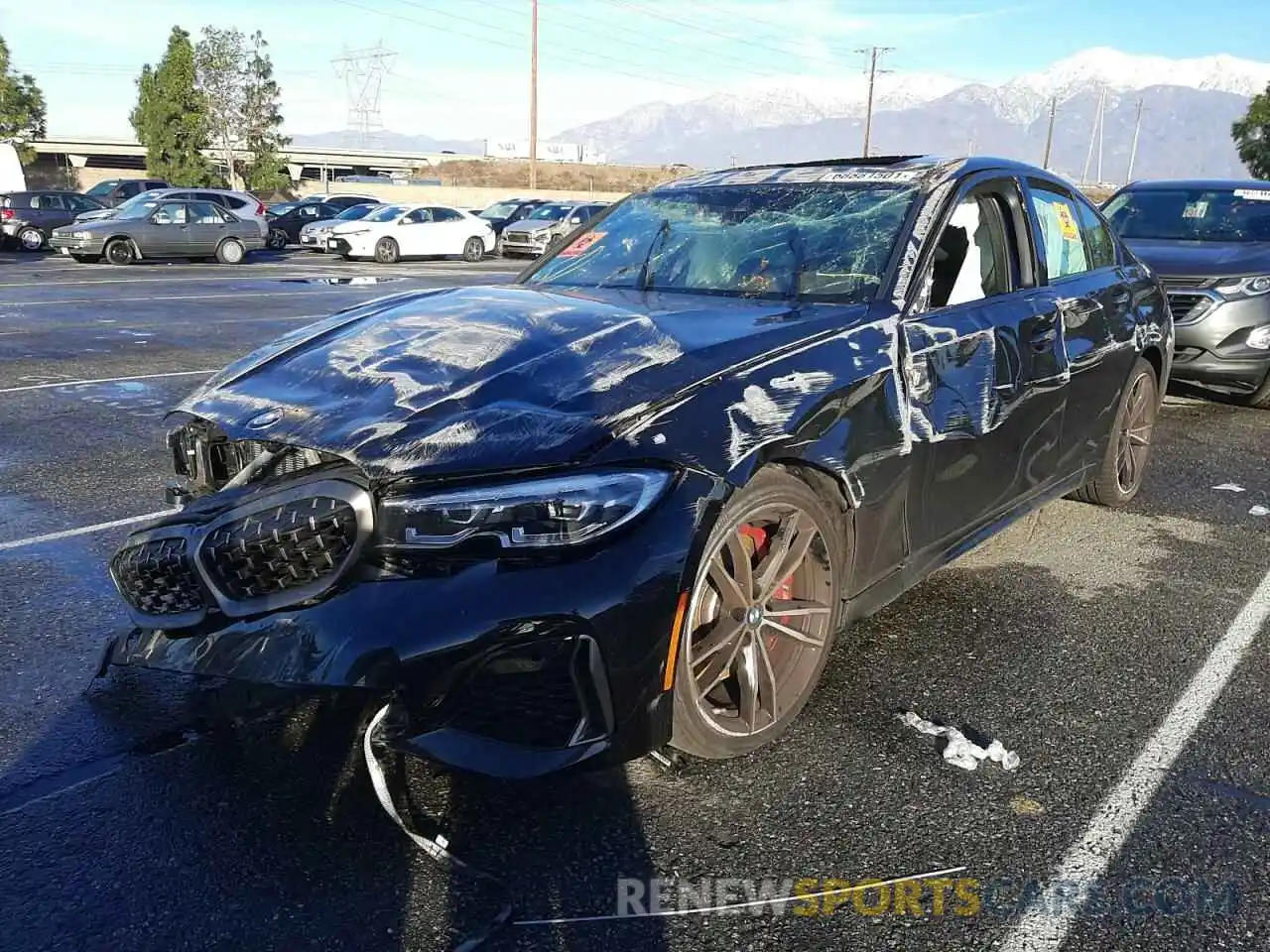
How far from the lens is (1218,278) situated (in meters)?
7.70

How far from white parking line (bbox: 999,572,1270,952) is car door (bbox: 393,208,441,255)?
79.5 feet

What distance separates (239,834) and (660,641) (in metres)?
1.11

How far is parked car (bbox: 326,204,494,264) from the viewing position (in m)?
25.4

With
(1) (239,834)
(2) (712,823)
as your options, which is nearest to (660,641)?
(2) (712,823)

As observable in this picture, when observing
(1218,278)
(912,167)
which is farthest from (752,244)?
(1218,278)

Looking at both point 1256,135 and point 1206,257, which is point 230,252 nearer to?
point 1206,257

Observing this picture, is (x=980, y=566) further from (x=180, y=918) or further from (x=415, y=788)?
(x=180, y=918)

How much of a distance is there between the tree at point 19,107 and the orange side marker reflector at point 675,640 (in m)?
52.8

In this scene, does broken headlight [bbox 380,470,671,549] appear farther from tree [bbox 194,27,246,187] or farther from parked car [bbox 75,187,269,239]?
tree [bbox 194,27,246,187]

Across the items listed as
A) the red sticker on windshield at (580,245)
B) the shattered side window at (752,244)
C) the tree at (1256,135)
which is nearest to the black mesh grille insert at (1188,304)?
the shattered side window at (752,244)

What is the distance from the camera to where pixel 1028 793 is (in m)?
2.82

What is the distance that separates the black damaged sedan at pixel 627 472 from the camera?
7.69ft

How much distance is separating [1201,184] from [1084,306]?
5.89 m

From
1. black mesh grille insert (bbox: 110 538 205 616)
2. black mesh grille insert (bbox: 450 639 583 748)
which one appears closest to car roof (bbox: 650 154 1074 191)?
black mesh grille insert (bbox: 450 639 583 748)
